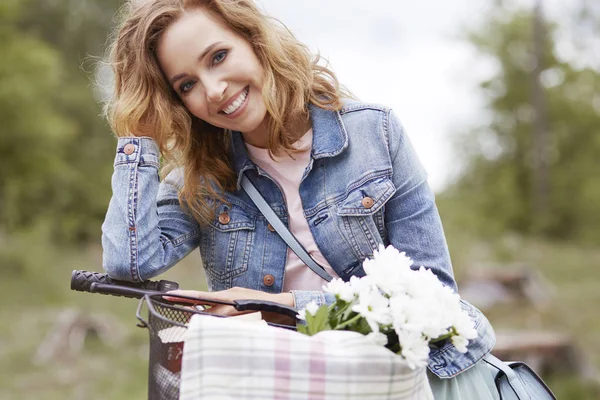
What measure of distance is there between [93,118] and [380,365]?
53.3ft

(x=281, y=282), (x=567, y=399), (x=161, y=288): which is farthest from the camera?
(x=567, y=399)

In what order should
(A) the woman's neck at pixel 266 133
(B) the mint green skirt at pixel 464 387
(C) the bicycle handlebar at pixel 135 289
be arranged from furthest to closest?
(A) the woman's neck at pixel 266 133 → (B) the mint green skirt at pixel 464 387 → (C) the bicycle handlebar at pixel 135 289

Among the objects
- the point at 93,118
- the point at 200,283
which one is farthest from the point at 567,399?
the point at 93,118

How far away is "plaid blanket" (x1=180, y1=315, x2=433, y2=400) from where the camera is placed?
1301 millimetres

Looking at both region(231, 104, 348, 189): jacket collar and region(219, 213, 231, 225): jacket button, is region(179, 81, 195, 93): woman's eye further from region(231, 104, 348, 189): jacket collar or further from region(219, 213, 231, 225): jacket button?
region(219, 213, 231, 225): jacket button

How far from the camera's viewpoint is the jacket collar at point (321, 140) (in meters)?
1.93

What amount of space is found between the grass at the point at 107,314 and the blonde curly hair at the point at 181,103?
400 cm

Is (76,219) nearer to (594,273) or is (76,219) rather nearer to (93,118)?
(93,118)

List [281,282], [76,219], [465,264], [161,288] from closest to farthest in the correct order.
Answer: [161,288] → [281,282] → [465,264] → [76,219]

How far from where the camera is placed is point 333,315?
1.45m

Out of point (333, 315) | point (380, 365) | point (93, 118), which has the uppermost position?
point (93, 118)

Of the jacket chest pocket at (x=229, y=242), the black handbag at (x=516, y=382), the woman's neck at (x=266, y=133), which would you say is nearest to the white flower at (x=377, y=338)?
the black handbag at (x=516, y=382)

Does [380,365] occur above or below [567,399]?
below

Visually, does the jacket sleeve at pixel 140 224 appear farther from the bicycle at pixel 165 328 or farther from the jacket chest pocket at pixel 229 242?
the bicycle at pixel 165 328
